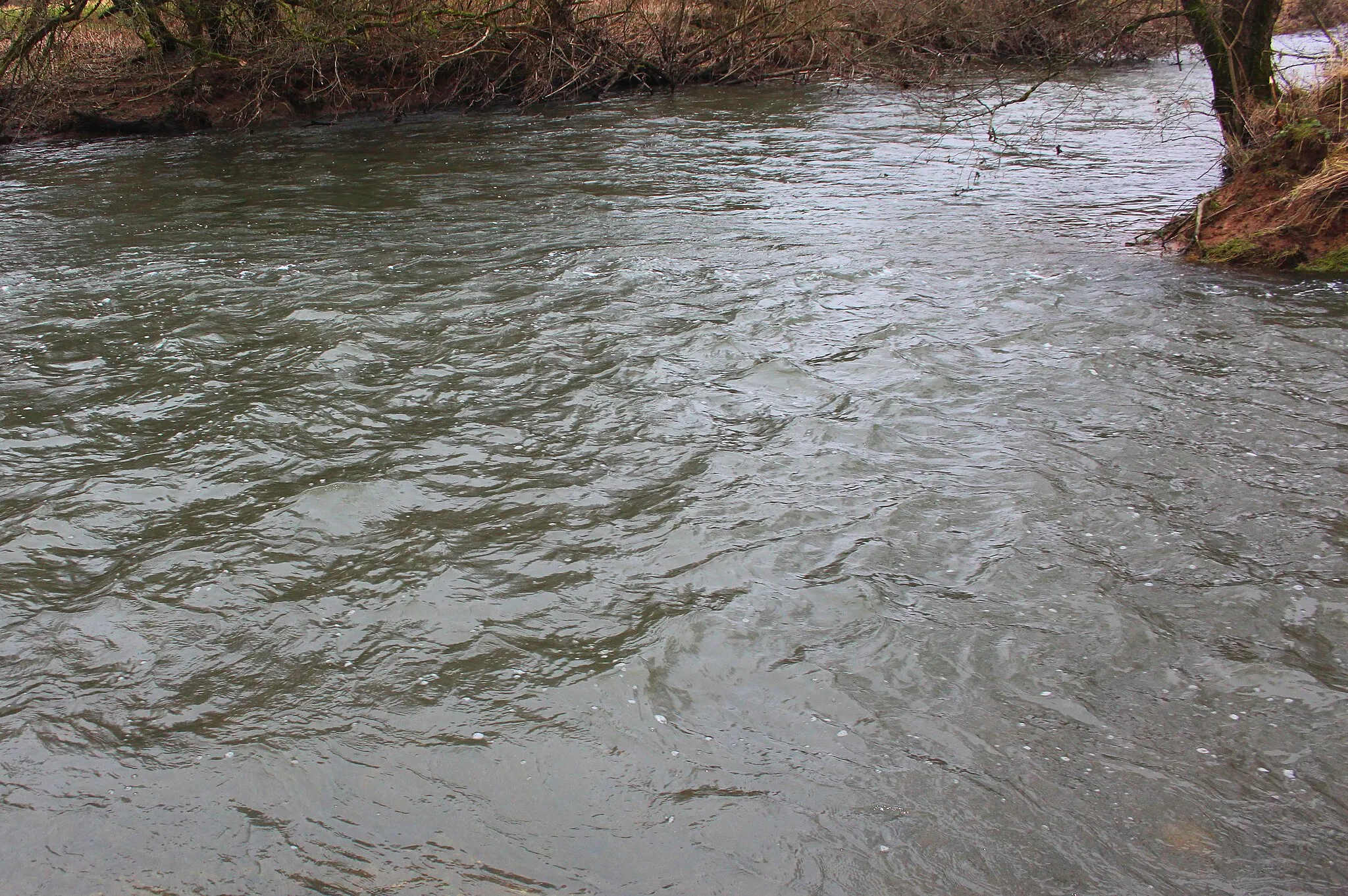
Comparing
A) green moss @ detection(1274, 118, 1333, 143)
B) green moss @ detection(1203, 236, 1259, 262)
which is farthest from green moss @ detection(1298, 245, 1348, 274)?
green moss @ detection(1274, 118, 1333, 143)

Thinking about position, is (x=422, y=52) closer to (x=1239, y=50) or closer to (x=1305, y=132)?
(x=1239, y=50)

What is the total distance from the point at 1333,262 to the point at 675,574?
7.56 meters

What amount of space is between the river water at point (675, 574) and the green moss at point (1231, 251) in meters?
0.33

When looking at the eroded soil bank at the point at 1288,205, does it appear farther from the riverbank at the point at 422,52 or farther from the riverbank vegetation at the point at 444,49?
the riverbank at the point at 422,52

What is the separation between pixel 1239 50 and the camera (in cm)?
1040

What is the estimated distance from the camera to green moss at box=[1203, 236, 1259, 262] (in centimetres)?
962

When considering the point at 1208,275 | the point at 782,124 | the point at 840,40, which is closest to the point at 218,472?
the point at 1208,275

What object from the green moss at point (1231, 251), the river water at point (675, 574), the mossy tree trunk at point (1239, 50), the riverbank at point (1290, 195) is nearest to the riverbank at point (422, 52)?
the mossy tree trunk at point (1239, 50)

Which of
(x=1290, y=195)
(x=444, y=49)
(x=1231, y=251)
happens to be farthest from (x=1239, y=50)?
(x=444, y=49)

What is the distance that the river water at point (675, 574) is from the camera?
3666 mm

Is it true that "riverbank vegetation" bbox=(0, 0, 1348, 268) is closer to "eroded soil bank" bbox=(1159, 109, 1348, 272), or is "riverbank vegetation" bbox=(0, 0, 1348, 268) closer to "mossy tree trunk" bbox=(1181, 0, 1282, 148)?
"mossy tree trunk" bbox=(1181, 0, 1282, 148)

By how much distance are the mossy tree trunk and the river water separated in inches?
73.9

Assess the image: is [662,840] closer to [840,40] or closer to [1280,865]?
[1280,865]

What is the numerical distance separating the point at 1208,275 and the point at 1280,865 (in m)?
7.38
